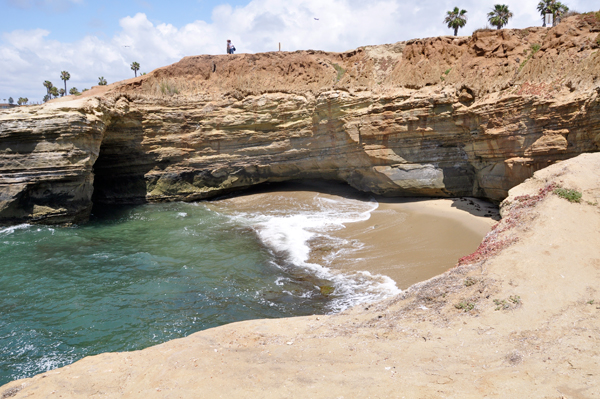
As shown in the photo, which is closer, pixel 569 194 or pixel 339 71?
pixel 569 194

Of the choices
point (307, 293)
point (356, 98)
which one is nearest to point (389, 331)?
point (307, 293)

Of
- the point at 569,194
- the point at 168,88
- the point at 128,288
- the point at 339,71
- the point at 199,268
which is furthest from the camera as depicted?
the point at 339,71

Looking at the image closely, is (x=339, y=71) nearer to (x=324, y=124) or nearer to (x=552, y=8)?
(x=324, y=124)

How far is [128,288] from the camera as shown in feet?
31.9

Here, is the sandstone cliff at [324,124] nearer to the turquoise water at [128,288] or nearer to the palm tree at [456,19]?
the turquoise water at [128,288]

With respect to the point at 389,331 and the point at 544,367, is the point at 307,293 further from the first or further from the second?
the point at 544,367

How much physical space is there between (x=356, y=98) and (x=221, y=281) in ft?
36.1

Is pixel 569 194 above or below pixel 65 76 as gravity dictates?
below

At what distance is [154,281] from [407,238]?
8105 mm

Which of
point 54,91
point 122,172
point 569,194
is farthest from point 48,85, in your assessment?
point 569,194

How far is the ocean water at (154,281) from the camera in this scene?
7578 millimetres

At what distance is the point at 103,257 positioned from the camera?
39.7 feet

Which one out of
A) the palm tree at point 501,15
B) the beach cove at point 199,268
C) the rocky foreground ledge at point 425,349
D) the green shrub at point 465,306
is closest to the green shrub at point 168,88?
the beach cove at point 199,268

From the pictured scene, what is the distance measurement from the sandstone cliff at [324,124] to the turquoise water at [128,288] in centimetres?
377
